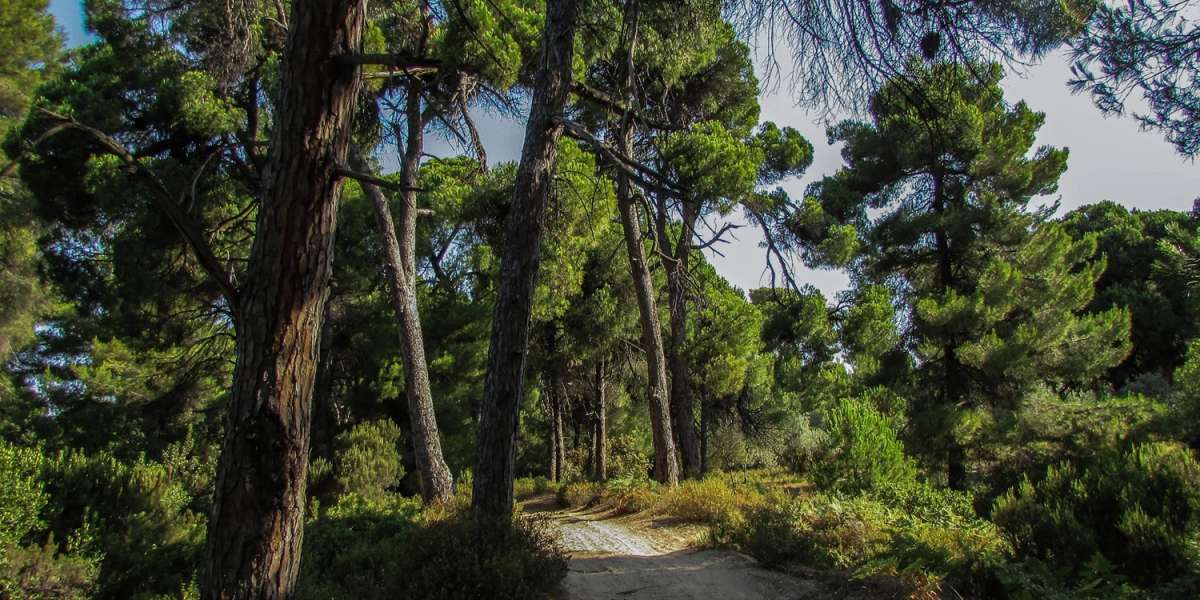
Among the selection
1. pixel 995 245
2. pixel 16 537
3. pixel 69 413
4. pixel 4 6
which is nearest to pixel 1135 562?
pixel 16 537

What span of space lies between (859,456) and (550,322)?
28.2 feet

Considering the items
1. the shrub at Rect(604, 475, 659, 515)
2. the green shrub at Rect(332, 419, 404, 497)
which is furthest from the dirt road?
the green shrub at Rect(332, 419, 404, 497)

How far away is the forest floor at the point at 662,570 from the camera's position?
5363 millimetres

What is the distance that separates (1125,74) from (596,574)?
7435 millimetres

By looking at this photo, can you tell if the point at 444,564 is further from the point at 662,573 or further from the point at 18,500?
the point at 18,500

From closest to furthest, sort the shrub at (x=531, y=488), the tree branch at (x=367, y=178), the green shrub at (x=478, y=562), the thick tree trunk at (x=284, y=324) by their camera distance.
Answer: the tree branch at (x=367, y=178)
the thick tree trunk at (x=284, y=324)
the green shrub at (x=478, y=562)
the shrub at (x=531, y=488)

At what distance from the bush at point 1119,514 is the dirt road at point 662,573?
1831 millimetres

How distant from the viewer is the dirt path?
211 inches

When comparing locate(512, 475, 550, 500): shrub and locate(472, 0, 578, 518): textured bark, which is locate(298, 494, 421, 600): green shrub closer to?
locate(472, 0, 578, 518): textured bark

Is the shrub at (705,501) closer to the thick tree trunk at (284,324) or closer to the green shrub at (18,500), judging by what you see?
the thick tree trunk at (284,324)

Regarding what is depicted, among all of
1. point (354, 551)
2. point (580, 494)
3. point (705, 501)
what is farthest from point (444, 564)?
point (580, 494)

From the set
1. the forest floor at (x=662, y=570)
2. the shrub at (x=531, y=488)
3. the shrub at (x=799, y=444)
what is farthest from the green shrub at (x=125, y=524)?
the shrub at (x=799, y=444)

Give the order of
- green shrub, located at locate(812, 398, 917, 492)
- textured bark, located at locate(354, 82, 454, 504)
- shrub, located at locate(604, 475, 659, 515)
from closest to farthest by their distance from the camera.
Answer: textured bark, located at locate(354, 82, 454, 504)
green shrub, located at locate(812, 398, 917, 492)
shrub, located at locate(604, 475, 659, 515)

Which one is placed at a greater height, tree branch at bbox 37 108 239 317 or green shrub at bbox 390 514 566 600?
tree branch at bbox 37 108 239 317
